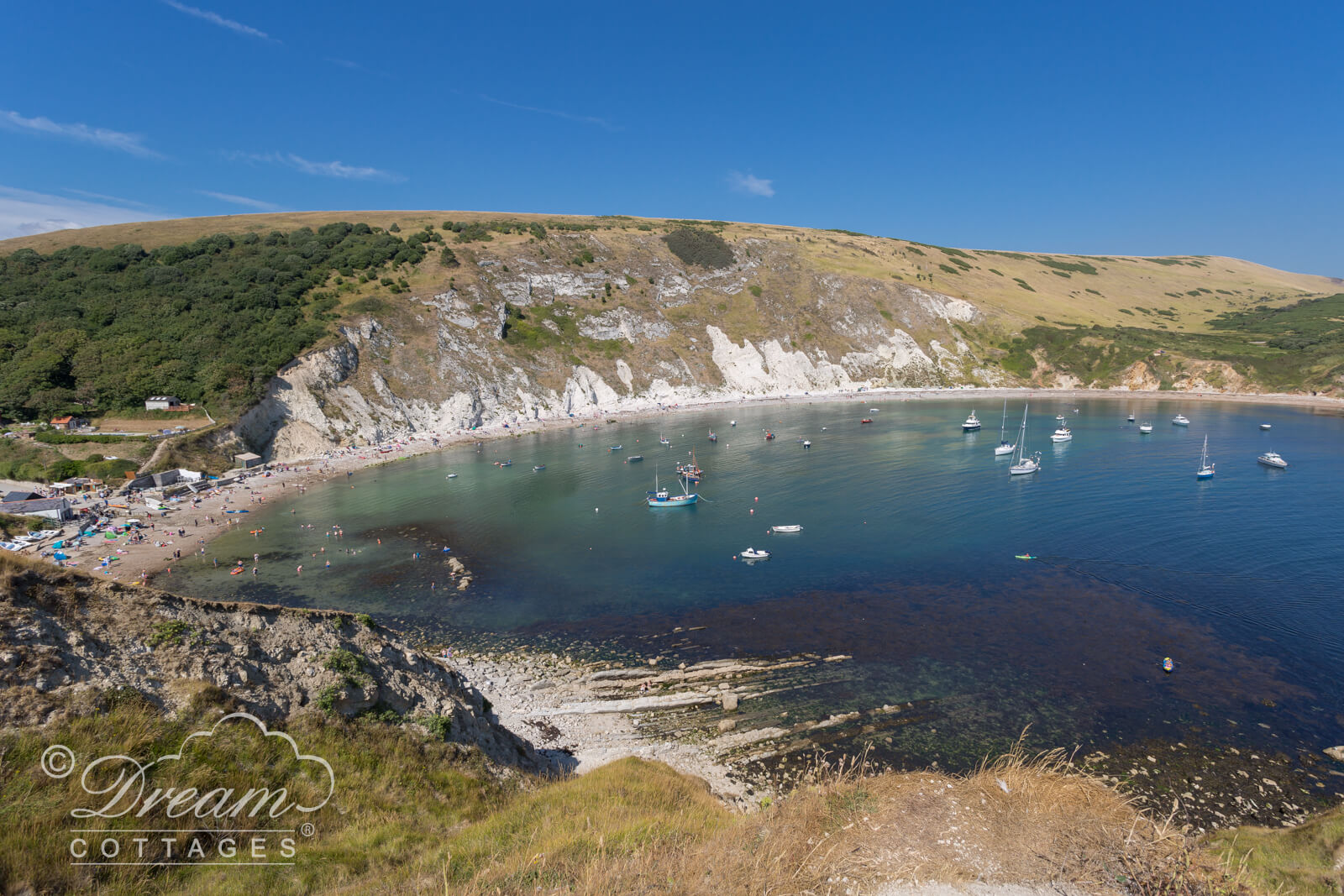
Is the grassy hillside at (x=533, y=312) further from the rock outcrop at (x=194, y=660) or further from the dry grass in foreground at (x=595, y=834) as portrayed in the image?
the dry grass in foreground at (x=595, y=834)

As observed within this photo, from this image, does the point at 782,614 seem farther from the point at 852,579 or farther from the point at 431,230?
the point at 431,230

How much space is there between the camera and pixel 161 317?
87.4 m

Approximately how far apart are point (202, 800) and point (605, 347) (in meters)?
117

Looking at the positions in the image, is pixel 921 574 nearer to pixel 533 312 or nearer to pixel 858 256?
pixel 533 312

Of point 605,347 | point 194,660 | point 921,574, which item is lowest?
point 921,574

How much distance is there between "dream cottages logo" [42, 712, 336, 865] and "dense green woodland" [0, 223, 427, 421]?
77186 mm

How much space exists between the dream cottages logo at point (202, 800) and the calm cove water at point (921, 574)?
63.3 feet

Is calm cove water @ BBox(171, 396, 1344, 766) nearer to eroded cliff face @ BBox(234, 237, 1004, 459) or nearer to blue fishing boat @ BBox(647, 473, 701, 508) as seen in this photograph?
blue fishing boat @ BBox(647, 473, 701, 508)

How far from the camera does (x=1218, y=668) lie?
28.0 meters

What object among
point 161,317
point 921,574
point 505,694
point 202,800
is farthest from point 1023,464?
point 161,317

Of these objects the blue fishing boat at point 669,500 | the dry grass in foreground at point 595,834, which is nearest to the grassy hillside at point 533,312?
the blue fishing boat at point 669,500

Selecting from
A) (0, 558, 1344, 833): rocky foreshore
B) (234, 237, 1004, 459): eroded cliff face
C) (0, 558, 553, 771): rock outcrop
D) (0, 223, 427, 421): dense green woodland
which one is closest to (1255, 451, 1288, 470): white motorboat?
(0, 558, 1344, 833): rocky foreshore

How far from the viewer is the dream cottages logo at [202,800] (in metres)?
9.70

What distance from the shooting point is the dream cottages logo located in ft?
31.8
